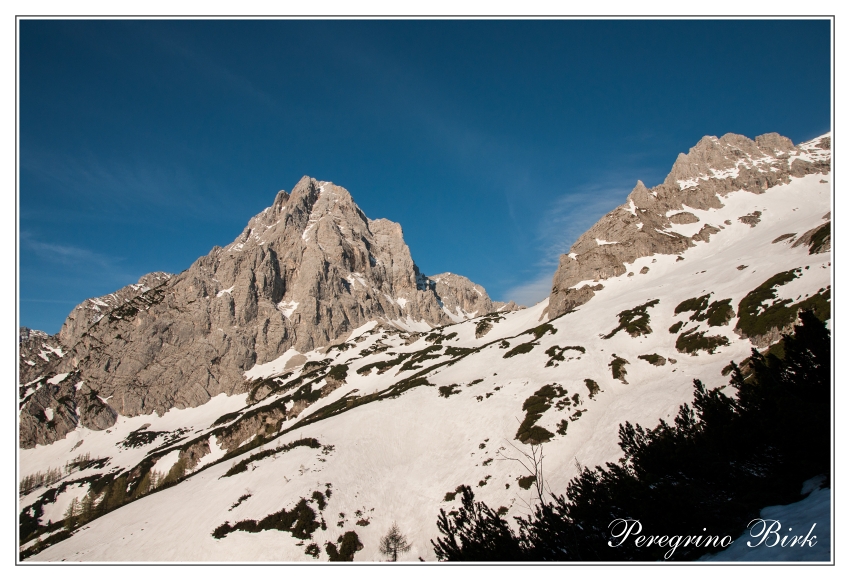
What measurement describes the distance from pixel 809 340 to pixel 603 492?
1001 cm

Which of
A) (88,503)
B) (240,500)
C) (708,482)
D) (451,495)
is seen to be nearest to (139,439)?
(88,503)

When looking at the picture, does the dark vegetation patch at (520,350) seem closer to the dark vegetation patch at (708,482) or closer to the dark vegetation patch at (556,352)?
the dark vegetation patch at (556,352)

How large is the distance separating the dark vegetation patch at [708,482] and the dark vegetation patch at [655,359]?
4141 cm

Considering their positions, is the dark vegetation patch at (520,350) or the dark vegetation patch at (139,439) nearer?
the dark vegetation patch at (520,350)

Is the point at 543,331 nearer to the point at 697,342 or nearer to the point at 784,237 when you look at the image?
the point at 697,342

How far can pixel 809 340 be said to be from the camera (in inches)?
610

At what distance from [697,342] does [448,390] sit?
118 ft

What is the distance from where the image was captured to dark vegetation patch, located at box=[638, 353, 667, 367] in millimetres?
54703

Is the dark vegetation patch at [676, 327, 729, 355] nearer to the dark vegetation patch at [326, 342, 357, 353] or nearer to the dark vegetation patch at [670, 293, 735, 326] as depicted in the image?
the dark vegetation patch at [670, 293, 735, 326]

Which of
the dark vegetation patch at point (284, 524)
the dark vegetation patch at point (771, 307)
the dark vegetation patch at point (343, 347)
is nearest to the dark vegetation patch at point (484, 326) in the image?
the dark vegetation patch at point (343, 347)

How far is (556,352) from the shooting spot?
6706 centimetres

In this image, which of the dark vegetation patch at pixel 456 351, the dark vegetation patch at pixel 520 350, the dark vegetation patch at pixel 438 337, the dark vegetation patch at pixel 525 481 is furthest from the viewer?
the dark vegetation patch at pixel 438 337

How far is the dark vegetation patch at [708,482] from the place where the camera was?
11.9m
